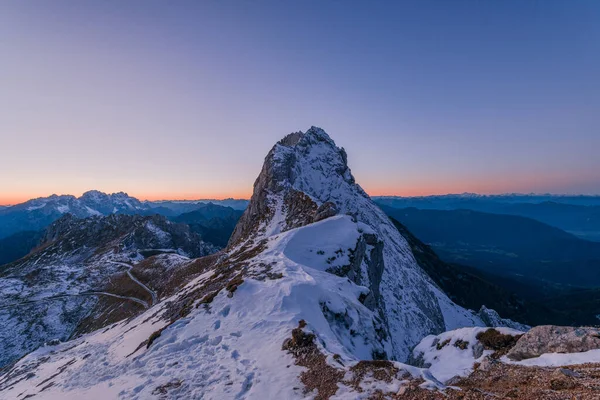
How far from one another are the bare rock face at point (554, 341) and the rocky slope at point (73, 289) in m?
80.7

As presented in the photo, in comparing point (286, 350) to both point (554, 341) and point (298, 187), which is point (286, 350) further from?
point (298, 187)

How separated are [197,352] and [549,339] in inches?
813

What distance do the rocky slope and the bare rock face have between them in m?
80.7

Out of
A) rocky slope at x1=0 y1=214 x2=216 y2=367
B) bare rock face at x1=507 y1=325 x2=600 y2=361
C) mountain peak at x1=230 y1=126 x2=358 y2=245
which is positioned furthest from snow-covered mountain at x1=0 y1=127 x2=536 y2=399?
rocky slope at x1=0 y1=214 x2=216 y2=367

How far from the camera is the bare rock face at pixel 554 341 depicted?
13414mm

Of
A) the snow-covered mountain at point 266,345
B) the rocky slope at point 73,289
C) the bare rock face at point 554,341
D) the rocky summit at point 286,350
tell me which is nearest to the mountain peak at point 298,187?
the snow-covered mountain at point 266,345

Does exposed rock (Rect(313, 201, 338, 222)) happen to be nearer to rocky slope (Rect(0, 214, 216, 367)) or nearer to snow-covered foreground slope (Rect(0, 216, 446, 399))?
snow-covered foreground slope (Rect(0, 216, 446, 399))

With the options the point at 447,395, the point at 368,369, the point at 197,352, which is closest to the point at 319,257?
the point at 197,352

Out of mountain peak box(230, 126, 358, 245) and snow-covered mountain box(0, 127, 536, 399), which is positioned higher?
mountain peak box(230, 126, 358, 245)

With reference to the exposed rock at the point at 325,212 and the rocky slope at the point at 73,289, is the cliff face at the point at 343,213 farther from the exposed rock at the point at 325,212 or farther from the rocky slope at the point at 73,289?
the rocky slope at the point at 73,289

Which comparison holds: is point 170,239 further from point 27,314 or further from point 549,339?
point 549,339

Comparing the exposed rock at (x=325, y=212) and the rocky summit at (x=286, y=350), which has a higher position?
the exposed rock at (x=325, y=212)

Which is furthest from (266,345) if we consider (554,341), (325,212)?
(325,212)

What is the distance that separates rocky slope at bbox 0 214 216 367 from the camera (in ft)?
262
